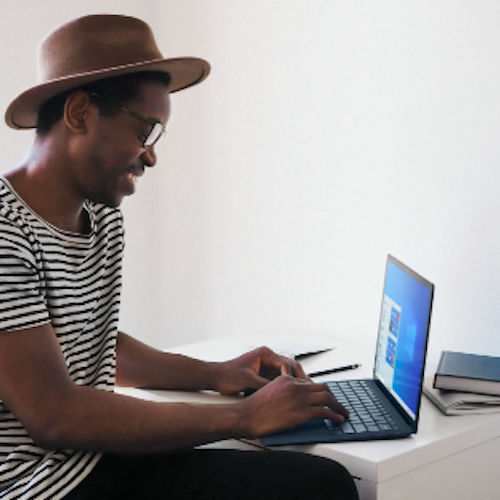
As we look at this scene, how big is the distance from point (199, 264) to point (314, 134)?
0.70m

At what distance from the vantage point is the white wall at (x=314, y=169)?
152cm

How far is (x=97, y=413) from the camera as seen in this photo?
96cm

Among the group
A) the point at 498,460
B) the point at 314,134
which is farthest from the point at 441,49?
the point at 498,460

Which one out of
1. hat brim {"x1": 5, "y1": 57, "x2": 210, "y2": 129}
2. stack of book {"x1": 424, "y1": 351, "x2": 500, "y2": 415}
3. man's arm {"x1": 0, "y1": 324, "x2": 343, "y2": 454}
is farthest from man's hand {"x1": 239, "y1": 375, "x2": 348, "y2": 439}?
hat brim {"x1": 5, "y1": 57, "x2": 210, "y2": 129}

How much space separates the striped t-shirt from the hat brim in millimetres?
151

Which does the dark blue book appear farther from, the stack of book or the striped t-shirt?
the striped t-shirt

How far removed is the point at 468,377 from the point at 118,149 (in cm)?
77

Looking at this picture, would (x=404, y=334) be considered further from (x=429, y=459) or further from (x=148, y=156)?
(x=148, y=156)

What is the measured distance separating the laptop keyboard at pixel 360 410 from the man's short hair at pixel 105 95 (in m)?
0.66

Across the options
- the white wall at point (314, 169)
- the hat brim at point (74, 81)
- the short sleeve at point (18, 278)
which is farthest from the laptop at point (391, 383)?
the hat brim at point (74, 81)

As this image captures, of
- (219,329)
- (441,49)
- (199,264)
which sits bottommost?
(219,329)

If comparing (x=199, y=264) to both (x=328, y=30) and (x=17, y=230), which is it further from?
(x=17, y=230)

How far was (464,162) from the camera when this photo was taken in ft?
4.97

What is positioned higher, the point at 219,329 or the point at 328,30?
the point at 328,30
